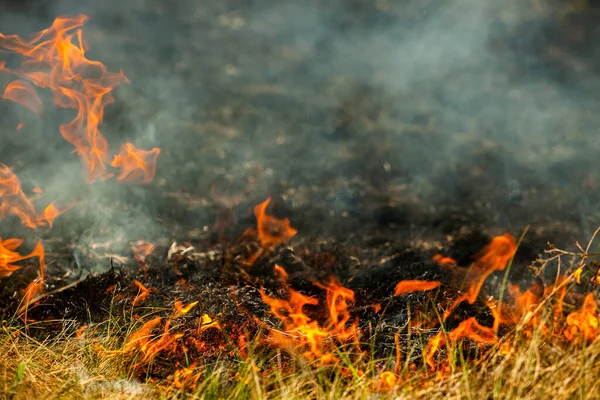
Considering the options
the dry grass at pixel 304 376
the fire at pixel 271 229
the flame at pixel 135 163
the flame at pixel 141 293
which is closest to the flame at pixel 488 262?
the dry grass at pixel 304 376

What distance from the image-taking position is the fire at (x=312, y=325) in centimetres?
275

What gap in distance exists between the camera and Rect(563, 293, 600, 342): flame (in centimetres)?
205

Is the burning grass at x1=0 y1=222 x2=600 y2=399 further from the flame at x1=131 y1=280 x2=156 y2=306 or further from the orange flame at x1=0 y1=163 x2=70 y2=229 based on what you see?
the orange flame at x1=0 y1=163 x2=70 y2=229

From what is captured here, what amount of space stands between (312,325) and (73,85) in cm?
239

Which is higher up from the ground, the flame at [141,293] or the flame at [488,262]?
the flame at [488,262]

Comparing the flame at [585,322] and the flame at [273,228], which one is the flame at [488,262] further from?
the flame at [273,228]

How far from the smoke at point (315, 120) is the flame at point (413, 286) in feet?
2.48

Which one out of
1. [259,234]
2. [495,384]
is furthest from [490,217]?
[495,384]

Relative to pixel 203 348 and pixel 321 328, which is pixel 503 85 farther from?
pixel 203 348

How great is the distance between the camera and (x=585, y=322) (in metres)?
2.09

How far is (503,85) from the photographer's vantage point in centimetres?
395

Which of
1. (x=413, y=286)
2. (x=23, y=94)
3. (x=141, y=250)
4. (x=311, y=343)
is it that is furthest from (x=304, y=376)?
(x=23, y=94)

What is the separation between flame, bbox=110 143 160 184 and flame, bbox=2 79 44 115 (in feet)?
2.27

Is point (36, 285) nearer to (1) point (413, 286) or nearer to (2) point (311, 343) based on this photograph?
(2) point (311, 343)
